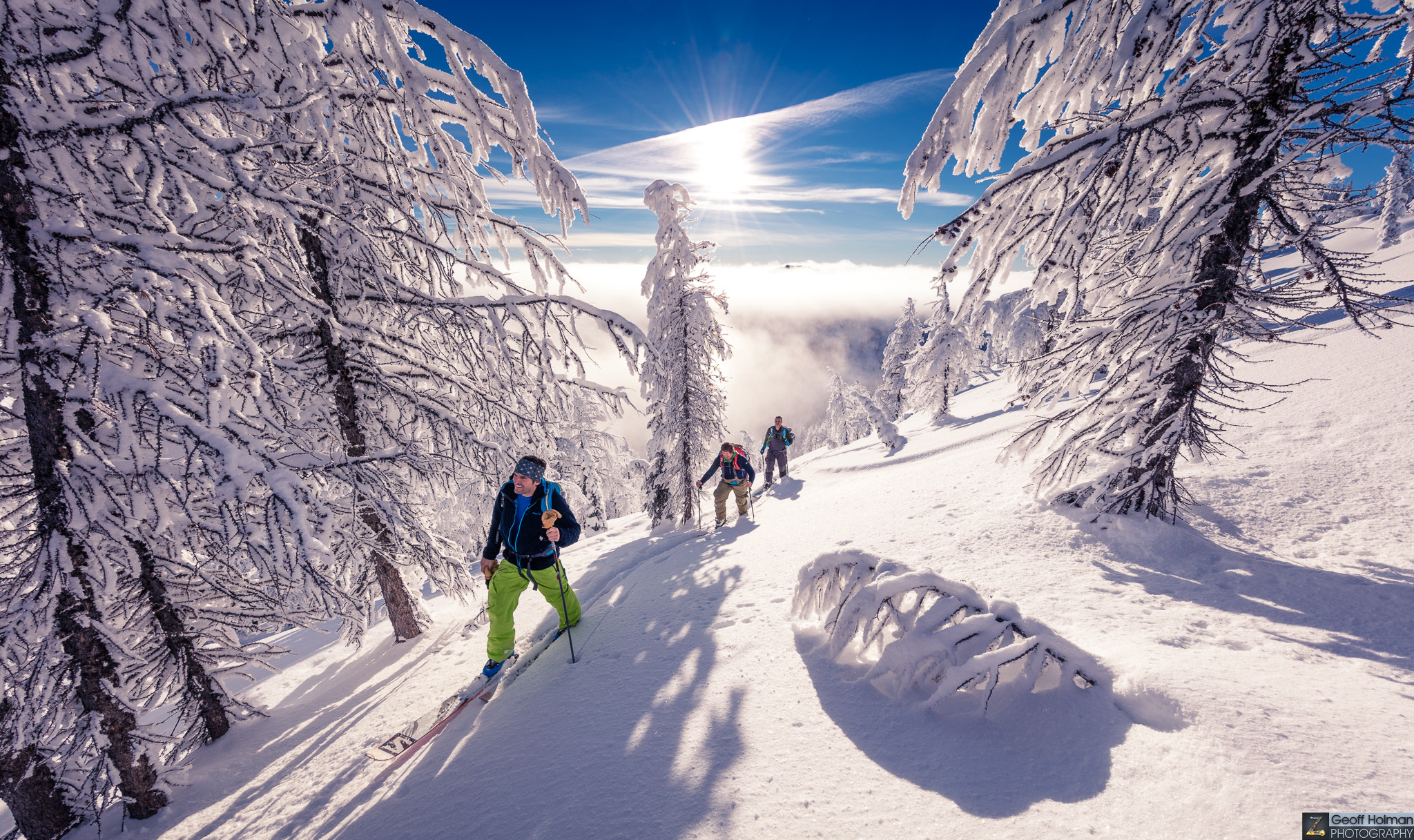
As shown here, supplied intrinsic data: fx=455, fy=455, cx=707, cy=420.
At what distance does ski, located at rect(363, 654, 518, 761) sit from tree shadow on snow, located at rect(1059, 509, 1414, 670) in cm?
541

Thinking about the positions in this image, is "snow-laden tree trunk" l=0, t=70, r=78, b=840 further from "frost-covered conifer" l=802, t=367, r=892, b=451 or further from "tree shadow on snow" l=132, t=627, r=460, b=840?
"frost-covered conifer" l=802, t=367, r=892, b=451

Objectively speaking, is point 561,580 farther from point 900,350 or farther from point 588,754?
point 900,350

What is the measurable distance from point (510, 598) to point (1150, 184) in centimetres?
744

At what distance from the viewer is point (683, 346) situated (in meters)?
14.3

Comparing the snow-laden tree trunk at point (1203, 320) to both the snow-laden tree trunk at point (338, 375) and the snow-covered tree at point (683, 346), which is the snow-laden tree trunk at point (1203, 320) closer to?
the snow-laden tree trunk at point (338, 375)

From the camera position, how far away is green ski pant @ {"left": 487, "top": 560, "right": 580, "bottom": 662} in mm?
4555

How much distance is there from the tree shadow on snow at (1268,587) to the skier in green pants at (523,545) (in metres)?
5.03

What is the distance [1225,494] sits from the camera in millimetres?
5355

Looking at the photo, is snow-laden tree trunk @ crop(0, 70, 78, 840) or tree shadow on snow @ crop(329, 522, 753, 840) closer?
tree shadow on snow @ crop(329, 522, 753, 840)

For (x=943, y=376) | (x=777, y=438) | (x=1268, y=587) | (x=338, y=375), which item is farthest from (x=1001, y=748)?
(x=943, y=376)

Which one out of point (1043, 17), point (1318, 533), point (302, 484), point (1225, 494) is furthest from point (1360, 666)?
point (302, 484)

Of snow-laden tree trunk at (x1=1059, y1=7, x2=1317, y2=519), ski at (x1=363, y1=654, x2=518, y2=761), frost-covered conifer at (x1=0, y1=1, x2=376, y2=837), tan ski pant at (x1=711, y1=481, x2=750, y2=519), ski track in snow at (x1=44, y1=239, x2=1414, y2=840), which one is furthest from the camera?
tan ski pant at (x1=711, y1=481, x2=750, y2=519)

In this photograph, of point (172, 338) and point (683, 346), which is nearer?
point (172, 338)

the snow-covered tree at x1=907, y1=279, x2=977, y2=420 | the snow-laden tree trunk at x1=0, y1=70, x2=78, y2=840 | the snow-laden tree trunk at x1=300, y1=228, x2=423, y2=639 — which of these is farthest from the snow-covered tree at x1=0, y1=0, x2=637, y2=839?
the snow-covered tree at x1=907, y1=279, x2=977, y2=420
